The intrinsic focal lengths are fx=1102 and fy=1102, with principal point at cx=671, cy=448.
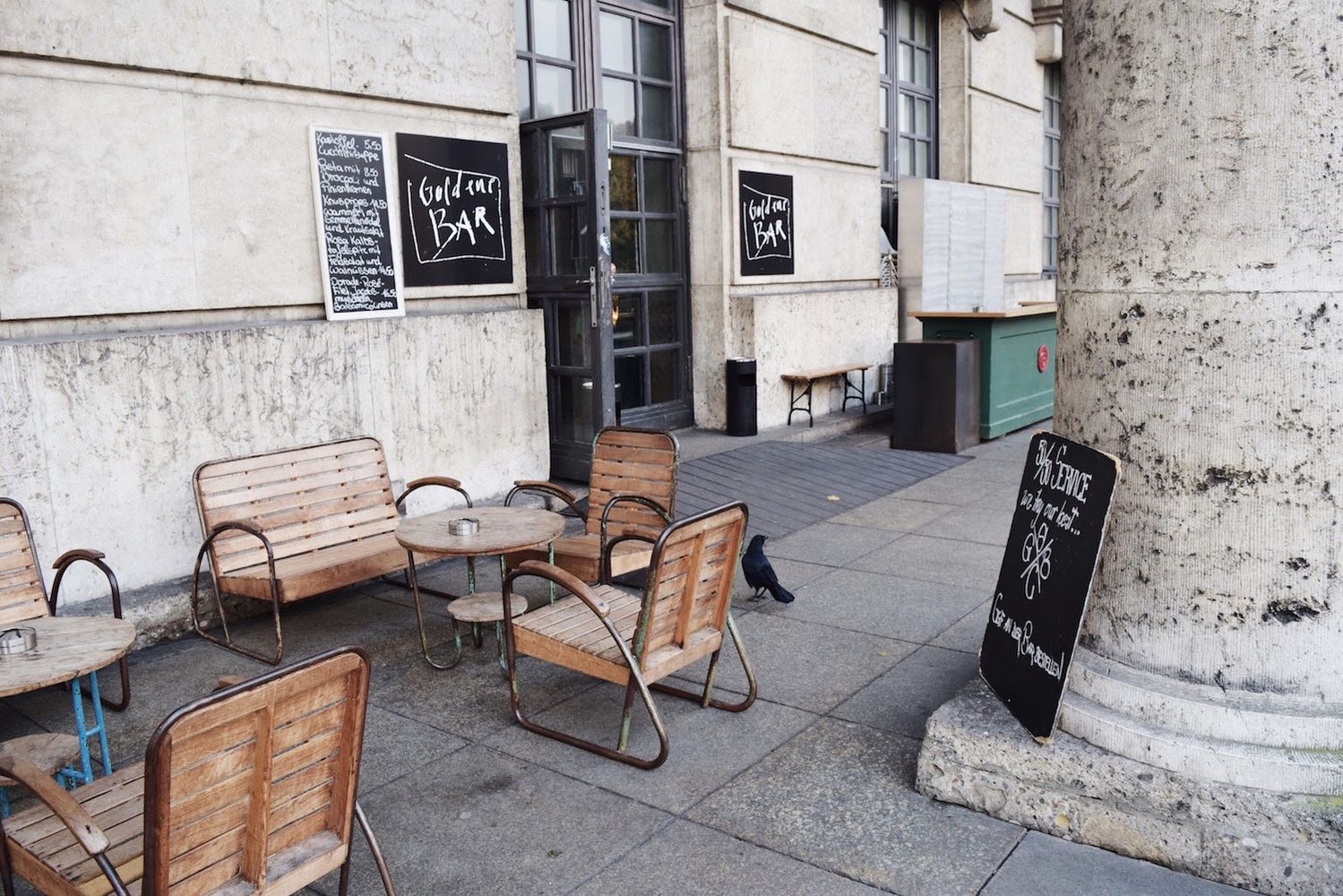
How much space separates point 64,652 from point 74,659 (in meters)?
0.13

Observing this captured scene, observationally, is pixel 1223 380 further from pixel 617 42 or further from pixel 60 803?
pixel 617 42

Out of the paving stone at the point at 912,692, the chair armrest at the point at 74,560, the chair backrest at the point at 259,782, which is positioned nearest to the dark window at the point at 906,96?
the paving stone at the point at 912,692

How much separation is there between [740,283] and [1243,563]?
753 centimetres

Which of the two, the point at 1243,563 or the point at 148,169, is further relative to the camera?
the point at 148,169

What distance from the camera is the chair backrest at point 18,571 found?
451 centimetres

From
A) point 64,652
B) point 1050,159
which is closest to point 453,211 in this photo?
point 64,652

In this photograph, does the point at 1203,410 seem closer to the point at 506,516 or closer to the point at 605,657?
the point at 605,657

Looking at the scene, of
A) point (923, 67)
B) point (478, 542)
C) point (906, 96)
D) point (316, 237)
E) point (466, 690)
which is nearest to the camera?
point (466, 690)

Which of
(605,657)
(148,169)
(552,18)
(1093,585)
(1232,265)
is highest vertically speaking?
(552,18)

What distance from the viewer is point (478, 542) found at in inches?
195

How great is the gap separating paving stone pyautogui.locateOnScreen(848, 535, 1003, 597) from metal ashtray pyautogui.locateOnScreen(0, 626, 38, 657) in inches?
169

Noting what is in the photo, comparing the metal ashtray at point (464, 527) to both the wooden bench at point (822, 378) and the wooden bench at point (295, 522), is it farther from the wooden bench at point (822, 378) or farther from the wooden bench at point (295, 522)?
the wooden bench at point (822, 378)

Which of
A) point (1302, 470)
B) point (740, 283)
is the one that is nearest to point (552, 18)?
point (740, 283)

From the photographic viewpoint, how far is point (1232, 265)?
3.24 meters
